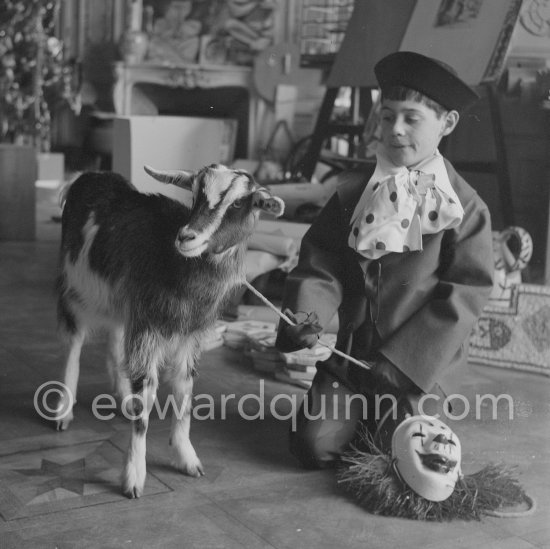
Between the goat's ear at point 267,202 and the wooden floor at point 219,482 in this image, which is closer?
the wooden floor at point 219,482

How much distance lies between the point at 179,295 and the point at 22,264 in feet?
10.6

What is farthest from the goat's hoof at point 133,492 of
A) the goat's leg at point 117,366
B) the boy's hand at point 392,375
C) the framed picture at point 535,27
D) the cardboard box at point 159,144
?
the framed picture at point 535,27

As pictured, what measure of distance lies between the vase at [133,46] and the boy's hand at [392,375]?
6.82 meters

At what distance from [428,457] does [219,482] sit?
56 centimetres

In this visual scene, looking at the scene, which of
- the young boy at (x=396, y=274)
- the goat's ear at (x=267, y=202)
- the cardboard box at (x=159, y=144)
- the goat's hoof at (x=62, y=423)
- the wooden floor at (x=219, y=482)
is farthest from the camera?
the cardboard box at (x=159, y=144)

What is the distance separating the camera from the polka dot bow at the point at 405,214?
240 cm

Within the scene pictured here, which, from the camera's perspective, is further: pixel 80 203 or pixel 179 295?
pixel 80 203

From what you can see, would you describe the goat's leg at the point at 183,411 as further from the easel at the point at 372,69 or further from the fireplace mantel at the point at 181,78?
the fireplace mantel at the point at 181,78

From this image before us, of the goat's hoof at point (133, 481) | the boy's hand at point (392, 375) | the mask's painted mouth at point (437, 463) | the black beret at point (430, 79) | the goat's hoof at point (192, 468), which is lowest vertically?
the goat's hoof at point (192, 468)

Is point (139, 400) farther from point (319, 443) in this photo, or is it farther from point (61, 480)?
point (319, 443)

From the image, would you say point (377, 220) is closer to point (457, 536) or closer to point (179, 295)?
point (179, 295)

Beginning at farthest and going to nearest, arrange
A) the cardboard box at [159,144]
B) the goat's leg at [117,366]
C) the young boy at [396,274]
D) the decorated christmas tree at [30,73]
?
the decorated christmas tree at [30,73] → the cardboard box at [159,144] → the goat's leg at [117,366] → the young boy at [396,274]

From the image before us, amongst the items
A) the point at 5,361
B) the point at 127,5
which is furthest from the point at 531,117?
the point at 127,5

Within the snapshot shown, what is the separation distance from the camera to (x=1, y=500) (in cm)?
222
